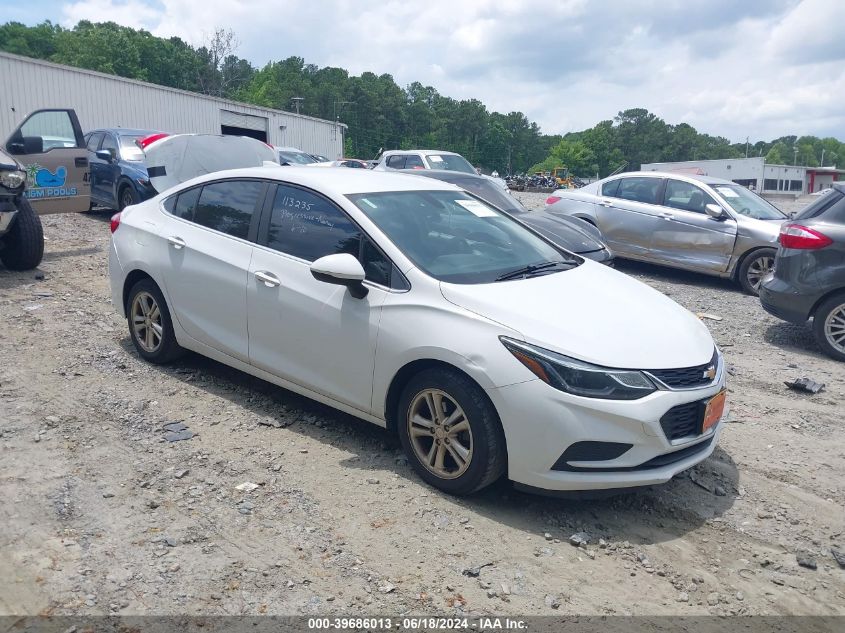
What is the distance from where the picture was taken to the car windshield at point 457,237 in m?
4.21

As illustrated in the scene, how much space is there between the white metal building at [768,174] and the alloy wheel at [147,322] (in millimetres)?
56086

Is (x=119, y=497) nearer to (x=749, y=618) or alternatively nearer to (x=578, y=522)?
(x=578, y=522)

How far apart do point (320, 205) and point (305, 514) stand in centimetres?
193

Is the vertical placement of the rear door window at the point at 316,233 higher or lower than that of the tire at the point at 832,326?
higher

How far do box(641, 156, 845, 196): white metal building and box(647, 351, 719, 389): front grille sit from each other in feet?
186

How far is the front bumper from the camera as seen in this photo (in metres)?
3.45

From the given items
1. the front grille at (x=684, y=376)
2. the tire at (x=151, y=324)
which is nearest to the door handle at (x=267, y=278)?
the tire at (x=151, y=324)

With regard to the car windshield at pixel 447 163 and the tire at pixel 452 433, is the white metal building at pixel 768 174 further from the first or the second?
the tire at pixel 452 433

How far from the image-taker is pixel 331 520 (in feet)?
12.0

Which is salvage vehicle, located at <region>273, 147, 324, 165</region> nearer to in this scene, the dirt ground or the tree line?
the dirt ground

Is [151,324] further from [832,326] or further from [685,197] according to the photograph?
[685,197]

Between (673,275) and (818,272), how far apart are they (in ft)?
A: 14.4

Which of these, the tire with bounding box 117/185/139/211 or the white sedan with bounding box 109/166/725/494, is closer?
the white sedan with bounding box 109/166/725/494

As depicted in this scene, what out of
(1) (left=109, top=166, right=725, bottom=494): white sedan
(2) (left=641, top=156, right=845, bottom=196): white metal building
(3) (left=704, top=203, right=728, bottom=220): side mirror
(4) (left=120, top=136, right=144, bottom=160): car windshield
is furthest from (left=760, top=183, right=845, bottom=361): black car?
(2) (left=641, top=156, right=845, bottom=196): white metal building
